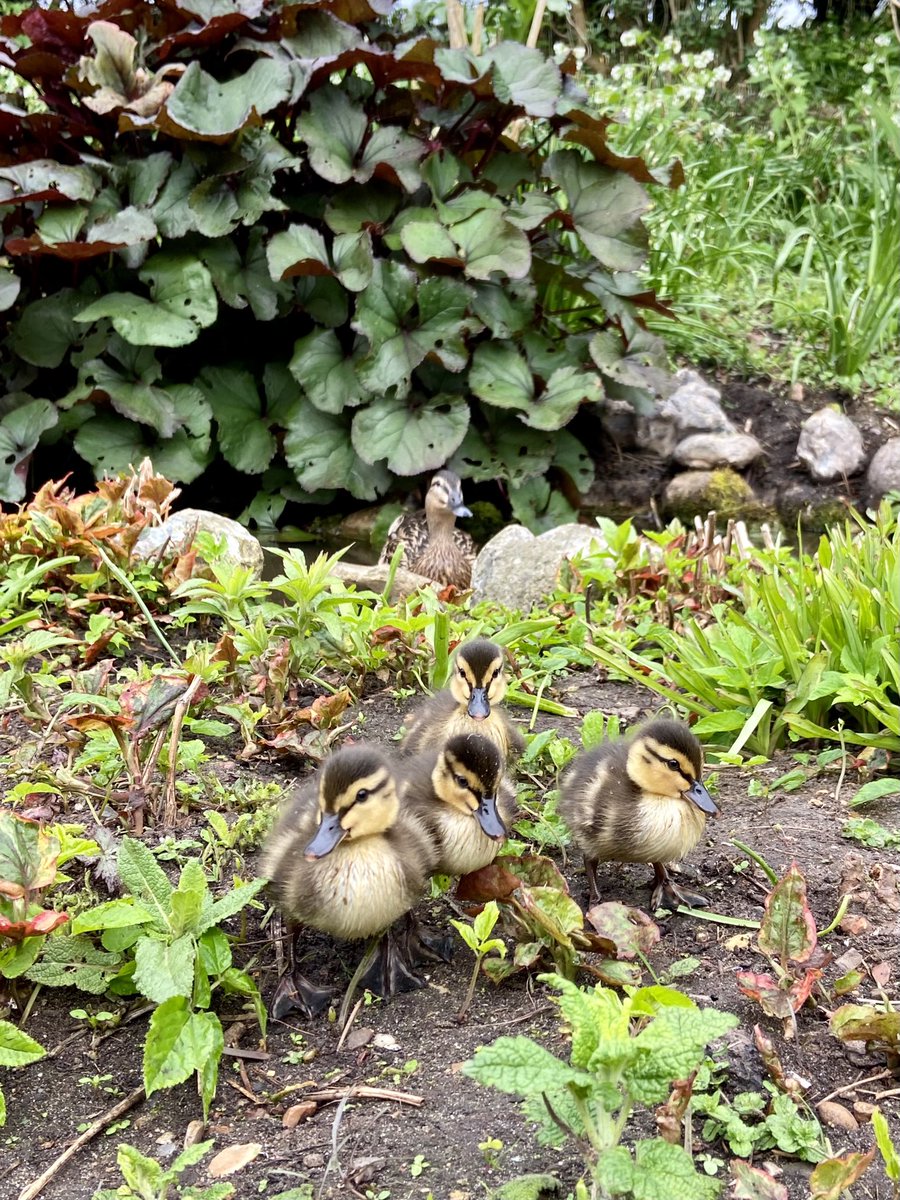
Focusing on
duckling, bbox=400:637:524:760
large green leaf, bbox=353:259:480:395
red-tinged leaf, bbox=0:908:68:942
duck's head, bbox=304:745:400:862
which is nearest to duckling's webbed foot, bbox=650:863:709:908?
duckling, bbox=400:637:524:760

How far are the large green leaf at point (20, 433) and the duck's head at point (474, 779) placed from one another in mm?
4769

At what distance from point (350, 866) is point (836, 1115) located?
1.01m

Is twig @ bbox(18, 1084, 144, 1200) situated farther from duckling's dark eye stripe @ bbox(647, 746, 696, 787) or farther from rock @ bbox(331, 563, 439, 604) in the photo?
rock @ bbox(331, 563, 439, 604)

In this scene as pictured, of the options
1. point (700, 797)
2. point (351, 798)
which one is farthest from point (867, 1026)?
point (351, 798)

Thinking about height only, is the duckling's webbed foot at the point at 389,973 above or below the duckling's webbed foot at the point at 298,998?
above

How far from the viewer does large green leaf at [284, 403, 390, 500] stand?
7.33m

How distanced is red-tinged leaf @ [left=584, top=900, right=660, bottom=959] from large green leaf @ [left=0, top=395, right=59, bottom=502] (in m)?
5.08

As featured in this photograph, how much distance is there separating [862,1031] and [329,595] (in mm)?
2169

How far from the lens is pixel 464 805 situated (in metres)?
2.76

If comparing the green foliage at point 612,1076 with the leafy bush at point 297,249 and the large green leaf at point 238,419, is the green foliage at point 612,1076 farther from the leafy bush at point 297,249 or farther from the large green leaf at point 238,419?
the large green leaf at point 238,419

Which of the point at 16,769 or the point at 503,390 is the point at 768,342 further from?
the point at 16,769

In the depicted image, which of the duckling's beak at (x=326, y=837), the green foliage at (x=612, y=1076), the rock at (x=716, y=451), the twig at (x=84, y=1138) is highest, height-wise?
the green foliage at (x=612, y=1076)

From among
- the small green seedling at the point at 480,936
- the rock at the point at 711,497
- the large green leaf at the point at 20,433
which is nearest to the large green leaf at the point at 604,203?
the rock at the point at 711,497

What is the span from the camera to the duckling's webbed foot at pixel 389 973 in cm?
264
